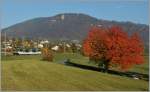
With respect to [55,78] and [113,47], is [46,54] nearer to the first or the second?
[55,78]

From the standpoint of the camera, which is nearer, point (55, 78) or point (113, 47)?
point (55, 78)

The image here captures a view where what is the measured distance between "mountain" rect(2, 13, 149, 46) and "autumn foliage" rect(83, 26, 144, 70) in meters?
0.07

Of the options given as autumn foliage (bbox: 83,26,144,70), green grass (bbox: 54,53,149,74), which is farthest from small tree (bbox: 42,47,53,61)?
autumn foliage (bbox: 83,26,144,70)

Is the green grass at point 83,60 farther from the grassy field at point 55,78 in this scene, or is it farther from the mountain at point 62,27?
the mountain at point 62,27

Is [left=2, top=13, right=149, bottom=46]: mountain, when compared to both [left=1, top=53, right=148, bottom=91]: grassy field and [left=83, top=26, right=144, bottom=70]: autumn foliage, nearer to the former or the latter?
[left=83, top=26, right=144, bottom=70]: autumn foliage

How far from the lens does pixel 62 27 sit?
17.4 ft

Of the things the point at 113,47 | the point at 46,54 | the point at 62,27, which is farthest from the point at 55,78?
the point at 113,47

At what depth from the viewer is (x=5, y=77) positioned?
5.20 meters

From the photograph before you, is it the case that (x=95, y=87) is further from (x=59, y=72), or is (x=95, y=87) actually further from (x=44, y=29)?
(x=44, y=29)

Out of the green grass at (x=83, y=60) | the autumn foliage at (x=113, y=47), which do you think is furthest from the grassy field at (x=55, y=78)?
the autumn foliage at (x=113, y=47)

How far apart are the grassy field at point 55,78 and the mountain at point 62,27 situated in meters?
0.22

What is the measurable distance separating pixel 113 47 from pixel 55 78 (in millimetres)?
686

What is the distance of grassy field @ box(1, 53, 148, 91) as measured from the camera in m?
5.20

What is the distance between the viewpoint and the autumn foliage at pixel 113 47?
530cm
